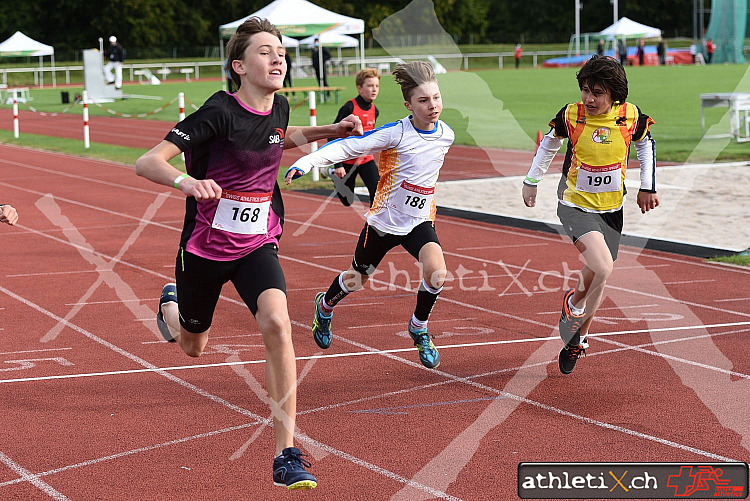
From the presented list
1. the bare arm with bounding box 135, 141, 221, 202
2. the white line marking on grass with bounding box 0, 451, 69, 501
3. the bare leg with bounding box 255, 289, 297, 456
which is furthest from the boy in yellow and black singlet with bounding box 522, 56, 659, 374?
the white line marking on grass with bounding box 0, 451, 69, 501

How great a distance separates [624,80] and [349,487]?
10.6 feet

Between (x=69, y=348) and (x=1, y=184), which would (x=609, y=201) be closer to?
(x=69, y=348)

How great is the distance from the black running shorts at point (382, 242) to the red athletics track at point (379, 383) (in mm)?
600

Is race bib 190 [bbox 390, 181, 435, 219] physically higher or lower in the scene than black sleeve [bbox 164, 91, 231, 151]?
lower

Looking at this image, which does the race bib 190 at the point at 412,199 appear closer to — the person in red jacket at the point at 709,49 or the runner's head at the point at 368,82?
the runner's head at the point at 368,82

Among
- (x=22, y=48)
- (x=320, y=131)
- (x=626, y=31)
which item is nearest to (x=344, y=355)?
(x=320, y=131)

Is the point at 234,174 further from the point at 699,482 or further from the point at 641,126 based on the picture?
the point at 641,126

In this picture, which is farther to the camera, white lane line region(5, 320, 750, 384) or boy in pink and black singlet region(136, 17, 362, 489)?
white lane line region(5, 320, 750, 384)

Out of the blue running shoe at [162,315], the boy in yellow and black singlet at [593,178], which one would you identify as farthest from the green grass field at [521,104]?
the blue running shoe at [162,315]

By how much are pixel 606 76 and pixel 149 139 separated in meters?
21.7

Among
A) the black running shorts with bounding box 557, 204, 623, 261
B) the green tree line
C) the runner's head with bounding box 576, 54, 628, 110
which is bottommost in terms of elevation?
the black running shorts with bounding box 557, 204, 623, 261

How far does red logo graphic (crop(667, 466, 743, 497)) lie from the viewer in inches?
169

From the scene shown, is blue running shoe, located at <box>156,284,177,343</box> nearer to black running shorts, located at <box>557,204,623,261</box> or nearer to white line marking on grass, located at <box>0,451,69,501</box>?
white line marking on grass, located at <box>0,451,69,501</box>

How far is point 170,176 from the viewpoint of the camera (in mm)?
4219
